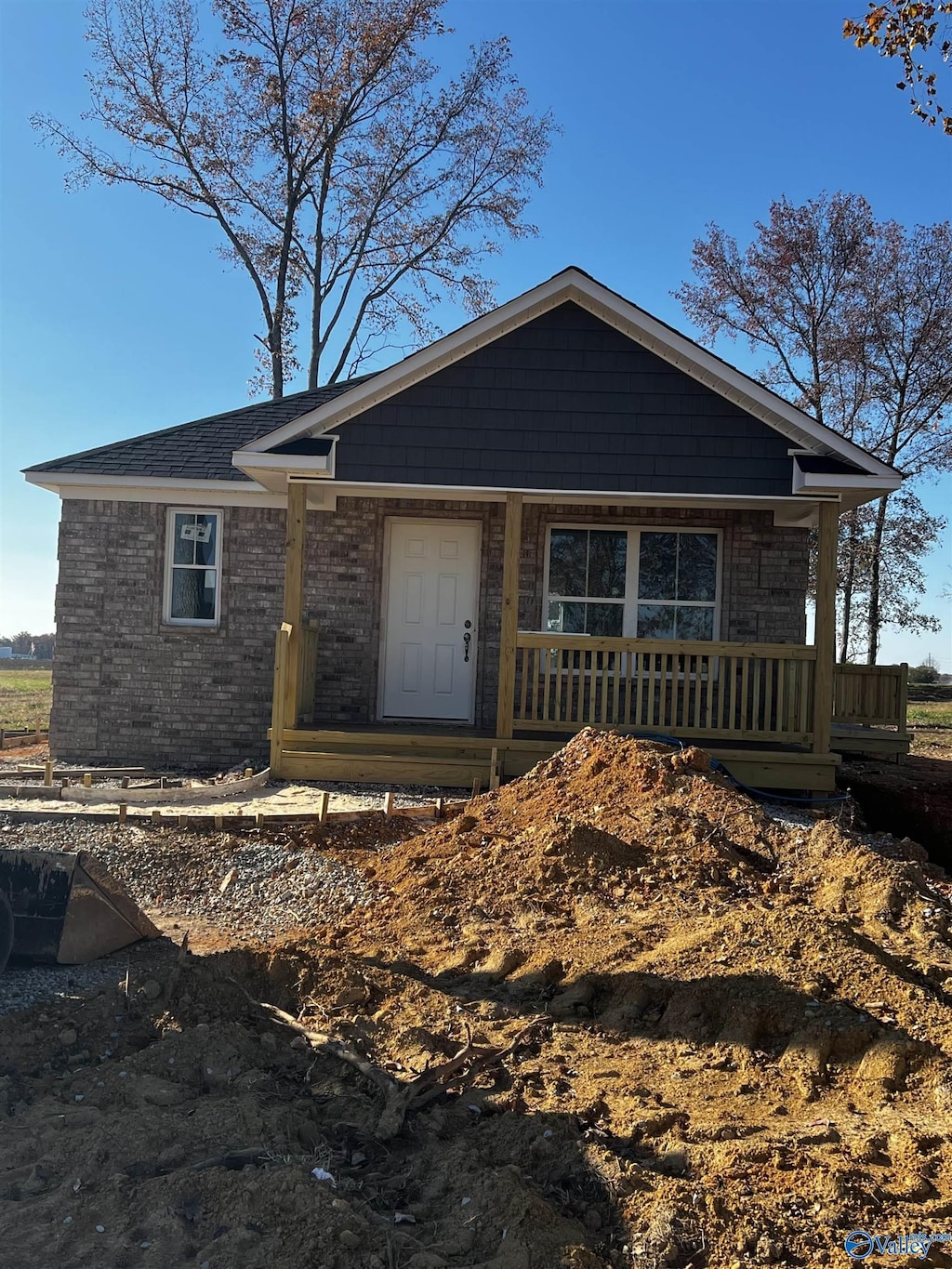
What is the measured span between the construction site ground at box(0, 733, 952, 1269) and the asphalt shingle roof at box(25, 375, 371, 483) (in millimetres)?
5638

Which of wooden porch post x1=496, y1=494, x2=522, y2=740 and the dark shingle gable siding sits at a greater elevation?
the dark shingle gable siding

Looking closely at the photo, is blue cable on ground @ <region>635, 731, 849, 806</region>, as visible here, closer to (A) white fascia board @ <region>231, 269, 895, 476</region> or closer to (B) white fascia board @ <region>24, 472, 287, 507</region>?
(A) white fascia board @ <region>231, 269, 895, 476</region>

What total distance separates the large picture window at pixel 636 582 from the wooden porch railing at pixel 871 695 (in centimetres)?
321

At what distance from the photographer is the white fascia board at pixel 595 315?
9961mm

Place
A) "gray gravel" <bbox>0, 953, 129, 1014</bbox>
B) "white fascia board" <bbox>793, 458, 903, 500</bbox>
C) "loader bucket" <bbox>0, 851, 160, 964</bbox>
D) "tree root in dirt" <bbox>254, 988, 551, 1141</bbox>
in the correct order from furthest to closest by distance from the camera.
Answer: "white fascia board" <bbox>793, 458, 903, 500</bbox> < "loader bucket" <bbox>0, 851, 160, 964</bbox> < "gray gravel" <bbox>0, 953, 129, 1014</bbox> < "tree root in dirt" <bbox>254, 988, 551, 1141</bbox>

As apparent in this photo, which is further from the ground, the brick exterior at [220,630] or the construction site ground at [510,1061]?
the brick exterior at [220,630]

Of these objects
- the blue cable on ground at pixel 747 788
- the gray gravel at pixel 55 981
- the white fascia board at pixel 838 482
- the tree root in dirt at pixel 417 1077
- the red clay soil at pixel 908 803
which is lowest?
the gray gravel at pixel 55 981

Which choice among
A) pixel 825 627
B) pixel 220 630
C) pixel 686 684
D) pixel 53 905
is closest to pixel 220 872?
pixel 53 905

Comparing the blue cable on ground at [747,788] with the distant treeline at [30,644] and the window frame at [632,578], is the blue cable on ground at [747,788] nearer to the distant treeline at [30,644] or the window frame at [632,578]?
the window frame at [632,578]

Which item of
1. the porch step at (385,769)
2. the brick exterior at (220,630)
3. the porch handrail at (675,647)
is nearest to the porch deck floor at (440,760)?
the porch step at (385,769)

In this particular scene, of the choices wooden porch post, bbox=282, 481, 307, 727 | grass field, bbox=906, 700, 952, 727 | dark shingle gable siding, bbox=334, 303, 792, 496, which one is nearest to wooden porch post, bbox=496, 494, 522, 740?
dark shingle gable siding, bbox=334, 303, 792, 496

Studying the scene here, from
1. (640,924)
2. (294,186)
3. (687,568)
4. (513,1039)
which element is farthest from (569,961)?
(294,186)

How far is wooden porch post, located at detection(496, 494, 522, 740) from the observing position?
1008cm

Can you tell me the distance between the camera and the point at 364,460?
10336 mm
